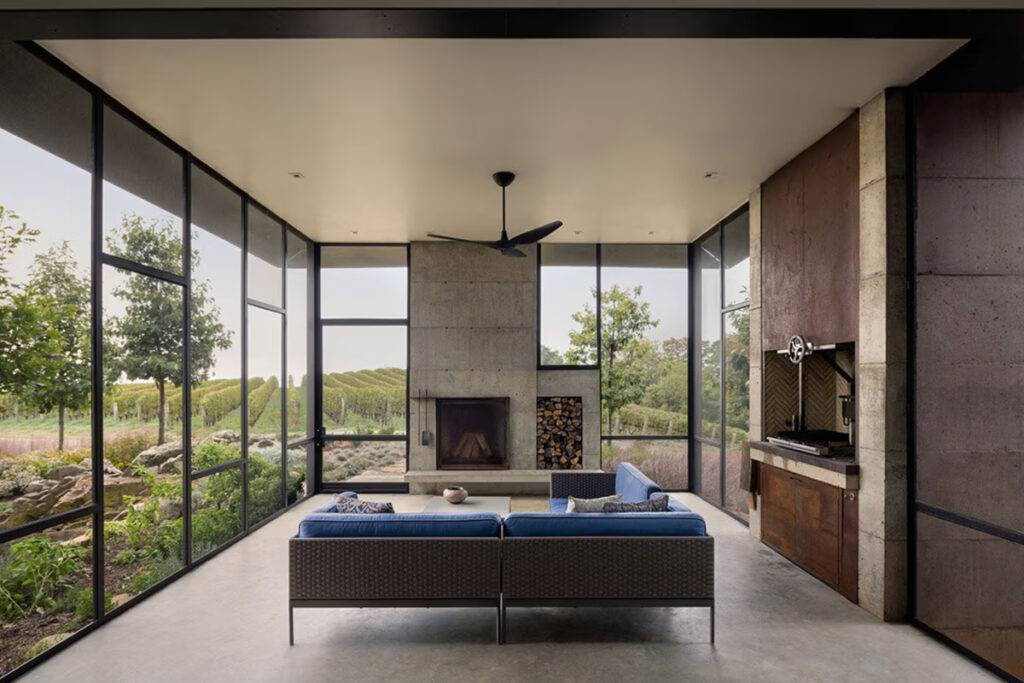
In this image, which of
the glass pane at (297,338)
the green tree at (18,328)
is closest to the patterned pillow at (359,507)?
the green tree at (18,328)

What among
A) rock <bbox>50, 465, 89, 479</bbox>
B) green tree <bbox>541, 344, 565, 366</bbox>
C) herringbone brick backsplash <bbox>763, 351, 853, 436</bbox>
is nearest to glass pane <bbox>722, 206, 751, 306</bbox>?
herringbone brick backsplash <bbox>763, 351, 853, 436</bbox>

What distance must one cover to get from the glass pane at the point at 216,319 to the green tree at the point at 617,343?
405 cm

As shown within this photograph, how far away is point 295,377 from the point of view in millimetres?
7051

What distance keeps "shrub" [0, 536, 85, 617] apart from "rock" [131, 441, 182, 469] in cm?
70

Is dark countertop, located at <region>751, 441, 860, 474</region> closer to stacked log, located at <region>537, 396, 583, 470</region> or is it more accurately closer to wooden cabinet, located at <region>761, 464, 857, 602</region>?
wooden cabinet, located at <region>761, 464, 857, 602</region>

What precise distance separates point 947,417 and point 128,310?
5.04 meters

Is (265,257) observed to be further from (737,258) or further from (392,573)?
(737,258)

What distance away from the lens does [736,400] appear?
20.8ft

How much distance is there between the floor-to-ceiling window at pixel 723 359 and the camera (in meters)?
6.16

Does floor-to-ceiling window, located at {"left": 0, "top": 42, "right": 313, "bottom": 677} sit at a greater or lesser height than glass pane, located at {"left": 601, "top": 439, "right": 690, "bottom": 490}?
greater

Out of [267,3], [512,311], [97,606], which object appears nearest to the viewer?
[267,3]

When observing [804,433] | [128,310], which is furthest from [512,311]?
[128,310]

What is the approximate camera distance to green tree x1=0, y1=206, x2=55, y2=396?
285 cm

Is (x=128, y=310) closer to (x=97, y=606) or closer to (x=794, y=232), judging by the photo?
(x=97, y=606)
